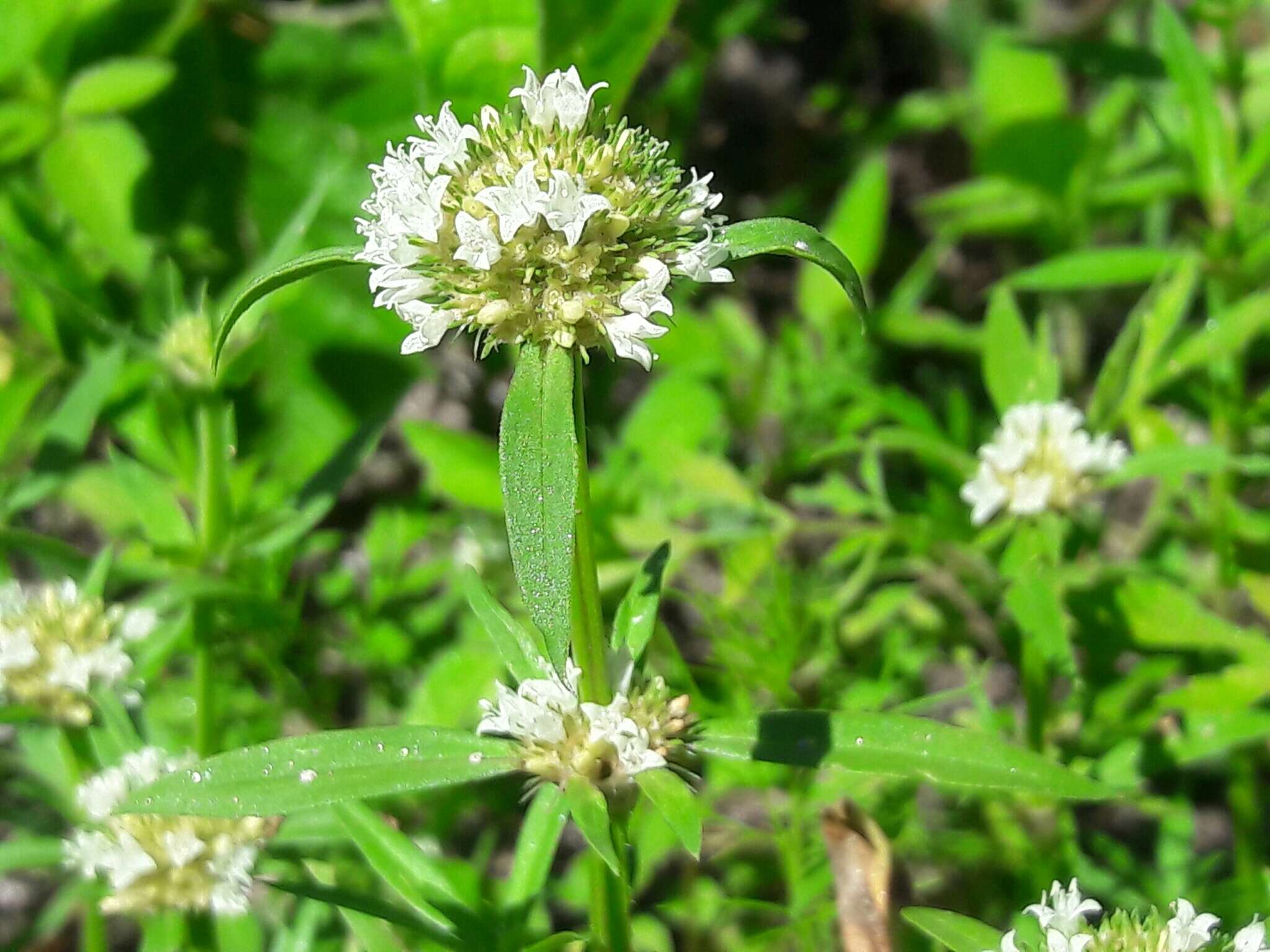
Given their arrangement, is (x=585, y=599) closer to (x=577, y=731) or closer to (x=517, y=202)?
(x=577, y=731)

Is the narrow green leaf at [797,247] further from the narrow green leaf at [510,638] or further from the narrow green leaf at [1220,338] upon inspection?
the narrow green leaf at [1220,338]

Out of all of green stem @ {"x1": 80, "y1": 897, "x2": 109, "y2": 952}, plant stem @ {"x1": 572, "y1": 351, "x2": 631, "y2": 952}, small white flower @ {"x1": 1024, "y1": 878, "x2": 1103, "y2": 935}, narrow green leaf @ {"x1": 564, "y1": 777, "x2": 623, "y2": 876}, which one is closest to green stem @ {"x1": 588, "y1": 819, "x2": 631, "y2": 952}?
plant stem @ {"x1": 572, "y1": 351, "x2": 631, "y2": 952}

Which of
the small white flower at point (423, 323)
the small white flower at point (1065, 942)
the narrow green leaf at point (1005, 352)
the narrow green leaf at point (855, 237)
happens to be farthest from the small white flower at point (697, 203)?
the narrow green leaf at point (855, 237)

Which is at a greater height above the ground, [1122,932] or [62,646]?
[62,646]

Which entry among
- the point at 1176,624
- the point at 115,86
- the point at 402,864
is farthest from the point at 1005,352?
the point at 115,86

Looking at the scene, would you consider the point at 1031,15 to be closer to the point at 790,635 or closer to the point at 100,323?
the point at 790,635

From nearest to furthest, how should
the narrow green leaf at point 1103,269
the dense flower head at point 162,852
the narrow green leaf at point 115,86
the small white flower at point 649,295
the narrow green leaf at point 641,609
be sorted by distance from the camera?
1. the small white flower at point 649,295
2. the narrow green leaf at point 641,609
3. the dense flower head at point 162,852
4. the narrow green leaf at point 1103,269
5. the narrow green leaf at point 115,86

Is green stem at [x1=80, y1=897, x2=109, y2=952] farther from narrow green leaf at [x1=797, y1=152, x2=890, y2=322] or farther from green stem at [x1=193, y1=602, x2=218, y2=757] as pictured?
narrow green leaf at [x1=797, y1=152, x2=890, y2=322]
